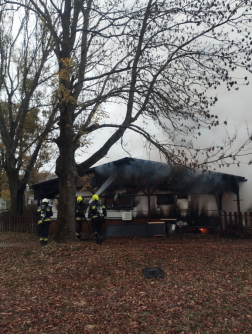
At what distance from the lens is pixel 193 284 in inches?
262

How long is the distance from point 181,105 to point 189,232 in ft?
28.6

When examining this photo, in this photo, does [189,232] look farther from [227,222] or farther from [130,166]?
[130,166]

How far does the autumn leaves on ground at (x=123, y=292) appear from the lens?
4988 mm

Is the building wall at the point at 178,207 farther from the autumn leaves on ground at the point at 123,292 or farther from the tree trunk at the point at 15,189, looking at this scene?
the autumn leaves on ground at the point at 123,292

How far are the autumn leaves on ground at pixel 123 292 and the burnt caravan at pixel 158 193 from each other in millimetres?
7785

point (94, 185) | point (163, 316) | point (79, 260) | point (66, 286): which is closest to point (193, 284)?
point (163, 316)

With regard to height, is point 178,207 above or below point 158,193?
below

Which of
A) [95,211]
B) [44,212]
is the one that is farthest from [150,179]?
[44,212]

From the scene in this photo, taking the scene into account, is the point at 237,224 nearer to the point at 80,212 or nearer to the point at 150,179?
the point at 150,179

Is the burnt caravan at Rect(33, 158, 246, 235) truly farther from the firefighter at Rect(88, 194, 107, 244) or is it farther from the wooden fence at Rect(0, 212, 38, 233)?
the firefighter at Rect(88, 194, 107, 244)

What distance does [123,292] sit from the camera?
6.37 meters

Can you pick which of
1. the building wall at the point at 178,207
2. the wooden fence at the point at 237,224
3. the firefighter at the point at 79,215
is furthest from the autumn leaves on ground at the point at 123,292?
the building wall at the point at 178,207

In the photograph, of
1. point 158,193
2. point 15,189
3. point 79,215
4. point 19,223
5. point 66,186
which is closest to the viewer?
point 66,186

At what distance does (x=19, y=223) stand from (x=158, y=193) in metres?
7.83
